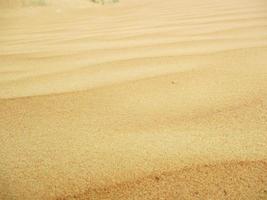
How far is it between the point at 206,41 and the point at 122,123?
130 cm

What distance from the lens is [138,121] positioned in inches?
45.6

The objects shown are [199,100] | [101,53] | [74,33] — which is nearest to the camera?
[199,100]

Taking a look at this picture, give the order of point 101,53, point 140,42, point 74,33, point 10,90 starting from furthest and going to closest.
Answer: point 74,33
point 140,42
point 101,53
point 10,90

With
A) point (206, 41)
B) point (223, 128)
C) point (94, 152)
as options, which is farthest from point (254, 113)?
point (206, 41)

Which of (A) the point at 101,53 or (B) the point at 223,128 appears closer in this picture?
(B) the point at 223,128

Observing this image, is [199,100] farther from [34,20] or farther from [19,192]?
[34,20]

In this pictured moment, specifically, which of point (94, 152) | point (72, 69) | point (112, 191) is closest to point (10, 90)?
point (72, 69)

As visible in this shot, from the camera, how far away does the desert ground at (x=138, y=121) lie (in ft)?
2.81

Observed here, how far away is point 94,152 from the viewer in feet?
3.25

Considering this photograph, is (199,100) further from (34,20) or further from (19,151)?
(34,20)

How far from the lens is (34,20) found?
445 centimetres

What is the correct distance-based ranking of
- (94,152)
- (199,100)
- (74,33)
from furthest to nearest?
(74,33) < (199,100) < (94,152)

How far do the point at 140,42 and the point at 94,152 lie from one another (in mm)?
1541

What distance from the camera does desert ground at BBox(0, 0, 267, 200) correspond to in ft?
2.81
